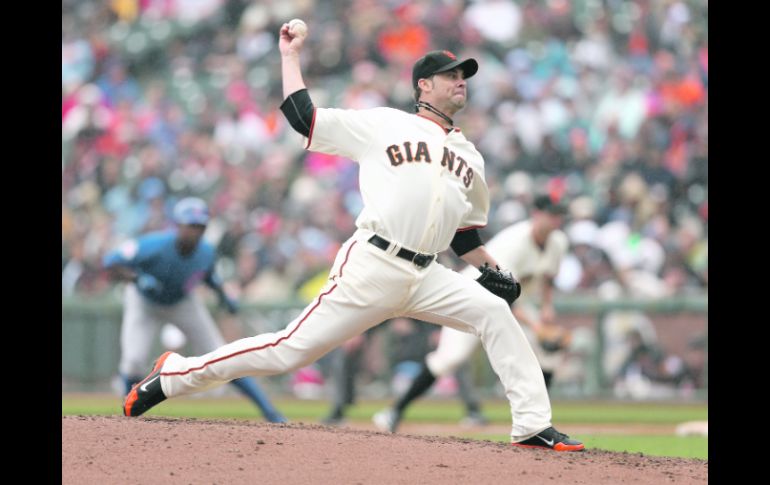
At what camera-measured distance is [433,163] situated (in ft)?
18.2

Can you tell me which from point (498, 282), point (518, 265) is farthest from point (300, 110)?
point (518, 265)

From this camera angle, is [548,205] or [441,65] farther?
[548,205]

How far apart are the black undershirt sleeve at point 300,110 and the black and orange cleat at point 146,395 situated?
144 cm

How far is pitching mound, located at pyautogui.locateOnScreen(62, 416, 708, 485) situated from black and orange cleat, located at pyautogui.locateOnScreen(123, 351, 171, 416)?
113 millimetres

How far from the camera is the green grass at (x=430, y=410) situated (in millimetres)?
10750

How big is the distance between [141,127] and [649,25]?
7.32 m

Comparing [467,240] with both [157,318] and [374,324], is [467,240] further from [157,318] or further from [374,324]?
[157,318]

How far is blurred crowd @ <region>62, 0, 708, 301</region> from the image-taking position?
1395cm

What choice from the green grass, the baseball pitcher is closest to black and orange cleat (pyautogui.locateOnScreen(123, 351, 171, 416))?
the baseball pitcher

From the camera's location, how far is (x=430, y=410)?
11.9m

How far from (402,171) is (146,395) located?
5.77 feet

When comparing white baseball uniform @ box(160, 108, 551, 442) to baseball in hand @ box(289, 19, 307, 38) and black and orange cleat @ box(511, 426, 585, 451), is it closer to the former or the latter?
black and orange cleat @ box(511, 426, 585, 451)

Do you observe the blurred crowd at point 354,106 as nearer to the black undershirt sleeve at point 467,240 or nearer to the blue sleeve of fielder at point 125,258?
the blue sleeve of fielder at point 125,258
